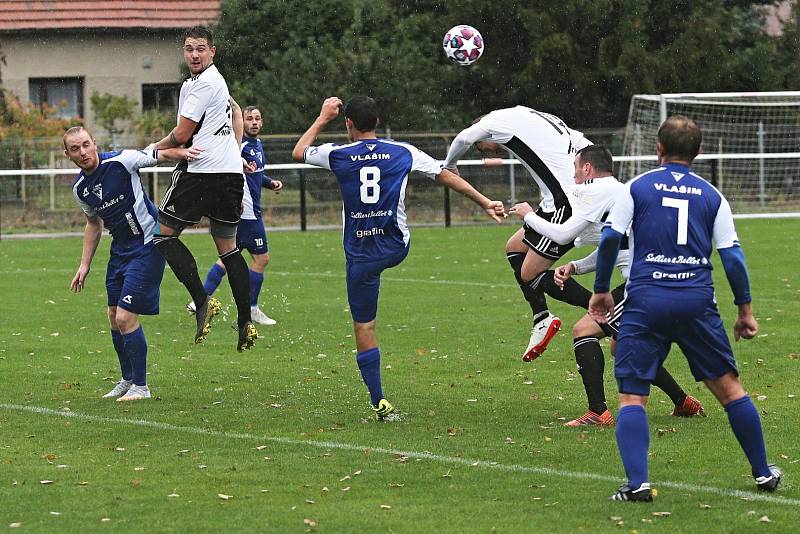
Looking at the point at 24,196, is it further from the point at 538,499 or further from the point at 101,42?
the point at 538,499

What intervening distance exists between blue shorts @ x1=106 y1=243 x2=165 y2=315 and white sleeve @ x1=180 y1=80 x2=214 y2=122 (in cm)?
100

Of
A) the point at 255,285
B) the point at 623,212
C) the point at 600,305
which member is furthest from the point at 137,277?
the point at 255,285

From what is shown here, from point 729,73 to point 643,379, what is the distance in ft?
95.2

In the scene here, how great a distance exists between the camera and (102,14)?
125 feet

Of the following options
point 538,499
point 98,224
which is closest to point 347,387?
point 98,224

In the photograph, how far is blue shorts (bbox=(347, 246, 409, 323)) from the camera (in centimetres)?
909

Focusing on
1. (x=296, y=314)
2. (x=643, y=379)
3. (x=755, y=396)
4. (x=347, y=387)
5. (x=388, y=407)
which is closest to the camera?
(x=643, y=379)

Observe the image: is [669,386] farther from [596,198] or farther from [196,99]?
[196,99]

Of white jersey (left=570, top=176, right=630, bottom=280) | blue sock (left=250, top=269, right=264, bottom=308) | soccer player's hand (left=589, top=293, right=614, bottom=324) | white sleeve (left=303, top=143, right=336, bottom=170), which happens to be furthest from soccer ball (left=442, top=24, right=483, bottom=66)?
soccer player's hand (left=589, top=293, right=614, bottom=324)

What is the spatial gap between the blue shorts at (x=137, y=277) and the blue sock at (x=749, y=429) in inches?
179

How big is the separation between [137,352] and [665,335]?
15.1 feet

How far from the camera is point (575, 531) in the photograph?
627cm

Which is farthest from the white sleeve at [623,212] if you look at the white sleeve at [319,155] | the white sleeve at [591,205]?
the white sleeve at [319,155]

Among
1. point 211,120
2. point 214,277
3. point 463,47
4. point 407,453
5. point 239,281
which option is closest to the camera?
point 407,453
